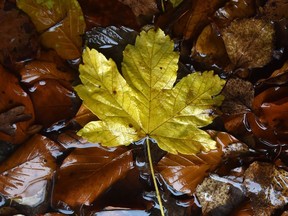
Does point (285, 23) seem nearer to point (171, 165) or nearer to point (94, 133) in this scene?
point (171, 165)

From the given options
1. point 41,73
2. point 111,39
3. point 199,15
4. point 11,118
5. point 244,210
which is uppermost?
point 199,15

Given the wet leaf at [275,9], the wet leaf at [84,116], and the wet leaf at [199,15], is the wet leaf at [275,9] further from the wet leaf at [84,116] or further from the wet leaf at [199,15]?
the wet leaf at [84,116]

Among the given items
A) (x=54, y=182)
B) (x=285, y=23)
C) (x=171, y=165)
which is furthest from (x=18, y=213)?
(x=285, y=23)

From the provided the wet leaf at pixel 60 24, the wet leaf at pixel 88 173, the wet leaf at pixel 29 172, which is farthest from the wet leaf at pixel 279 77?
the wet leaf at pixel 29 172

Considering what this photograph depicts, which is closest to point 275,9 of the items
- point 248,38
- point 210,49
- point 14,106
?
point 248,38

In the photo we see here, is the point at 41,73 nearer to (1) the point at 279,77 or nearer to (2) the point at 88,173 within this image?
(2) the point at 88,173
